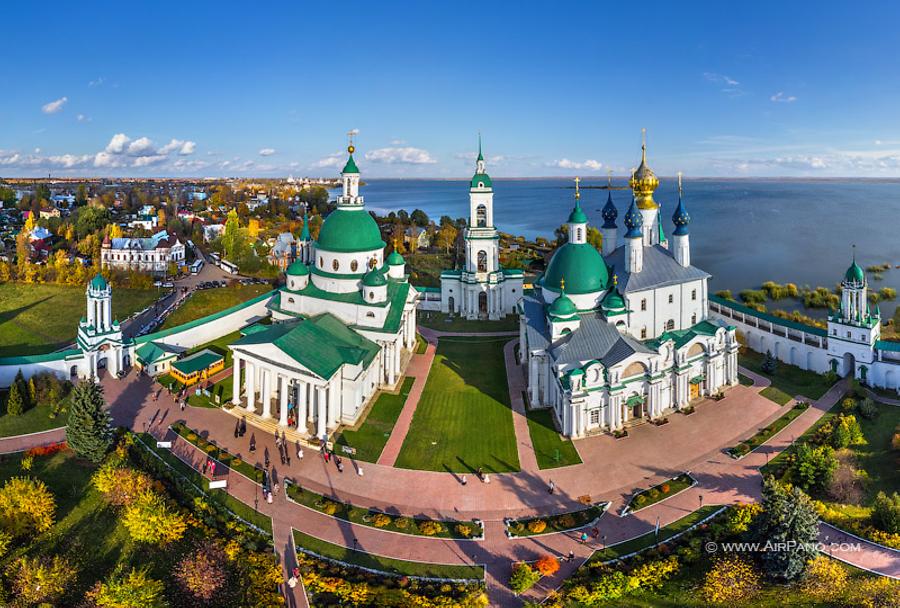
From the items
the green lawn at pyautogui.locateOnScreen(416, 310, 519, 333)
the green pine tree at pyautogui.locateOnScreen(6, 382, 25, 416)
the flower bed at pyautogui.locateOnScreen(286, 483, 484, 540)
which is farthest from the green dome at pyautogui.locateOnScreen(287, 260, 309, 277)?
the flower bed at pyautogui.locateOnScreen(286, 483, 484, 540)

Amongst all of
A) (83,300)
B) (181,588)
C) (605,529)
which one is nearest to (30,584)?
(181,588)

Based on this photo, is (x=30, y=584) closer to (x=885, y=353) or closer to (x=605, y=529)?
(x=605, y=529)

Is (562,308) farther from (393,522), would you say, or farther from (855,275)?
(855,275)

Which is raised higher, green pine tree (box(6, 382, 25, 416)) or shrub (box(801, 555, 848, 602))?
green pine tree (box(6, 382, 25, 416))

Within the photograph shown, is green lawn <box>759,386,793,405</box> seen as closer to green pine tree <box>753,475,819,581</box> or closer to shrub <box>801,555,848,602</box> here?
green pine tree <box>753,475,819,581</box>

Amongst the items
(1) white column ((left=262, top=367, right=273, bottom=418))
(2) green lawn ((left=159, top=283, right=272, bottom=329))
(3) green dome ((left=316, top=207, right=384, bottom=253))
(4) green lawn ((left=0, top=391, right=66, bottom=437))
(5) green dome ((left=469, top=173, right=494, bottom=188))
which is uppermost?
(5) green dome ((left=469, top=173, right=494, bottom=188))

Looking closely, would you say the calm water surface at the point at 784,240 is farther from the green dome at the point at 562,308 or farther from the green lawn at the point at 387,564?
the green lawn at the point at 387,564

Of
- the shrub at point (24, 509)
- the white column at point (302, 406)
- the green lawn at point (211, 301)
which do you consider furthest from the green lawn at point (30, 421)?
the green lawn at point (211, 301)

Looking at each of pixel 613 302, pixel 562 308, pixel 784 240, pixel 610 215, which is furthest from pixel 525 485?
pixel 784 240
